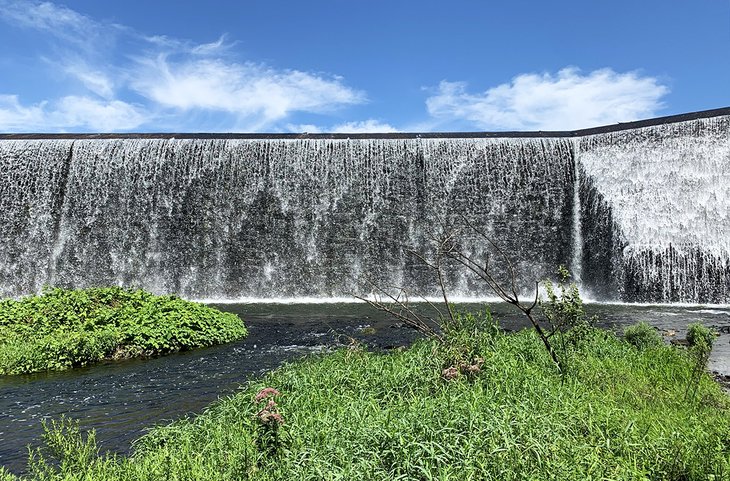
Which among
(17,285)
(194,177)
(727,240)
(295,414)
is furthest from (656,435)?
(17,285)

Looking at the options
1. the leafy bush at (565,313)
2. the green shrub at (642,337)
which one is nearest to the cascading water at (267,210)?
the green shrub at (642,337)

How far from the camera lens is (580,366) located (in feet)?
21.3

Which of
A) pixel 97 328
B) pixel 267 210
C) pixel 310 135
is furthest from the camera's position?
pixel 310 135

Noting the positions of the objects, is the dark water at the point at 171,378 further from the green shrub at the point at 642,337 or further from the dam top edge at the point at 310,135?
the dam top edge at the point at 310,135

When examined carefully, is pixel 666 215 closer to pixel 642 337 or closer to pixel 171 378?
→ pixel 642 337

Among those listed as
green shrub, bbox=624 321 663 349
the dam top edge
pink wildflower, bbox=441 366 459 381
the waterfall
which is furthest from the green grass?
the dam top edge

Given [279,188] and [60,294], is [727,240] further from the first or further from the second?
[60,294]

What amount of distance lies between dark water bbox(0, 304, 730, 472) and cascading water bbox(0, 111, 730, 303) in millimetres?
4591

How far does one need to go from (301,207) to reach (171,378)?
11.0 metres

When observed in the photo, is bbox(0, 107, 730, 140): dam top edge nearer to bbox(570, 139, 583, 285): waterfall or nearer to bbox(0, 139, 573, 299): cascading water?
bbox(0, 139, 573, 299): cascading water

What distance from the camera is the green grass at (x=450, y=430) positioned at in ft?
12.1

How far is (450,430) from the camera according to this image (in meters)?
4.09

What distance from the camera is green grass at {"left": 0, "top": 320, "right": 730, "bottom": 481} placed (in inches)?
146

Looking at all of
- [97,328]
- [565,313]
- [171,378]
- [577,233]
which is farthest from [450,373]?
[577,233]
